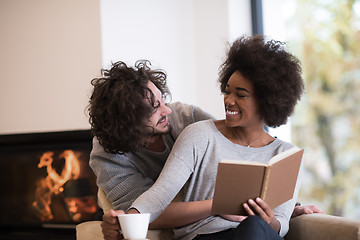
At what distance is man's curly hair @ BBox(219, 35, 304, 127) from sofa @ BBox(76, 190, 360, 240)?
0.40m

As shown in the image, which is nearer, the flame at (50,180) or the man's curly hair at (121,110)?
the man's curly hair at (121,110)

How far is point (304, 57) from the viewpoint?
3.62 metres

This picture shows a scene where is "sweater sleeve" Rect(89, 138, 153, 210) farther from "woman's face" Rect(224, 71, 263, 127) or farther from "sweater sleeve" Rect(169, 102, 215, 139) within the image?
"woman's face" Rect(224, 71, 263, 127)

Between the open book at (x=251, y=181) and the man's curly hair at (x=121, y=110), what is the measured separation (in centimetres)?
47

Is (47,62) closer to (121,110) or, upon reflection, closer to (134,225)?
(121,110)

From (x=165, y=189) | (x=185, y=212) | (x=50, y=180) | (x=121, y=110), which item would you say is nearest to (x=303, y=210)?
(x=185, y=212)

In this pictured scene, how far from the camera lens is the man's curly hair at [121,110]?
6.22ft

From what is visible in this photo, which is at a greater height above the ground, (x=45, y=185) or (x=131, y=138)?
(x=131, y=138)

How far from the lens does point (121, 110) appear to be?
1.89 metres

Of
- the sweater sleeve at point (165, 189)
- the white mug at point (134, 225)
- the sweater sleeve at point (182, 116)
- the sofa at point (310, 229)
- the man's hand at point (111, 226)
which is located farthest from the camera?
the sweater sleeve at point (182, 116)

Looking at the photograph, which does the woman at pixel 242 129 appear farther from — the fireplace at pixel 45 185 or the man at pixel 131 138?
the fireplace at pixel 45 185

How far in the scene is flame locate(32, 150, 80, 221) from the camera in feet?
11.0

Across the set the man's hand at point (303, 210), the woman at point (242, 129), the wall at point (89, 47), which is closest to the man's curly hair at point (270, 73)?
the woman at point (242, 129)

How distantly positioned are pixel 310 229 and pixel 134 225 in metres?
0.85
